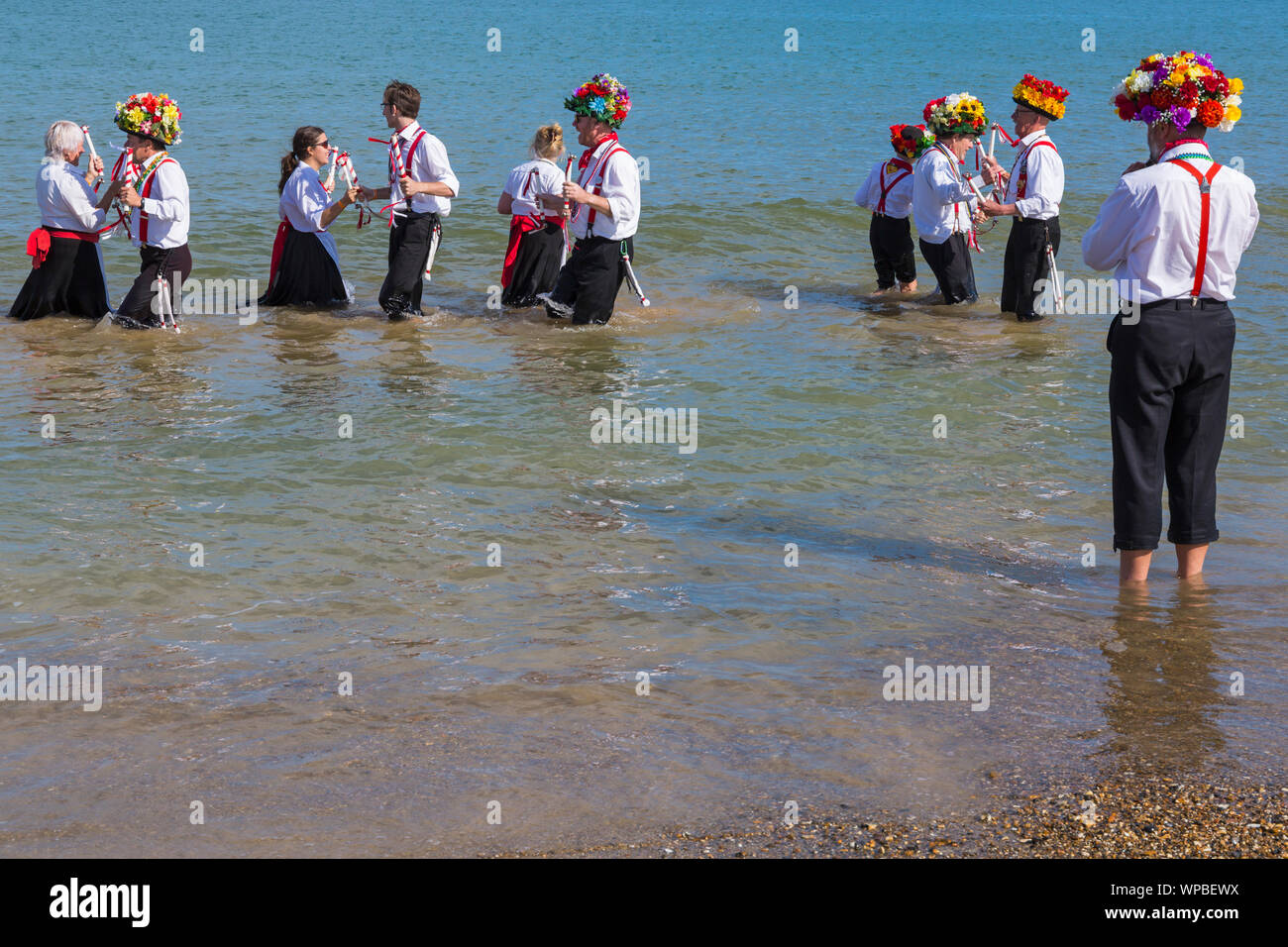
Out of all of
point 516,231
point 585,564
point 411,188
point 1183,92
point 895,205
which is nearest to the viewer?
point 1183,92

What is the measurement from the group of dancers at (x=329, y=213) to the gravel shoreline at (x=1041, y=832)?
7.22 meters

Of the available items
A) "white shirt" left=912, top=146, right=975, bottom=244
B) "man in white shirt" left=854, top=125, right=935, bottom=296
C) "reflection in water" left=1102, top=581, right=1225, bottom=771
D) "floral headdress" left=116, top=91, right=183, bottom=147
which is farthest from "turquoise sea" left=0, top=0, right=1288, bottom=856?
"floral headdress" left=116, top=91, right=183, bottom=147

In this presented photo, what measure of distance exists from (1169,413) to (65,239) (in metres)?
9.35

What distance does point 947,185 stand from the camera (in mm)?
11945

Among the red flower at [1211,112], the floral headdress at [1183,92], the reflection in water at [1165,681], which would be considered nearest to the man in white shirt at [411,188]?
the floral headdress at [1183,92]

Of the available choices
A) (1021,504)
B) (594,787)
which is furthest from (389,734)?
(1021,504)

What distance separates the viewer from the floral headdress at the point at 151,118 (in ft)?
35.3

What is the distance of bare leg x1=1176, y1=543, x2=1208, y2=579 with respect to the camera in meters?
6.46

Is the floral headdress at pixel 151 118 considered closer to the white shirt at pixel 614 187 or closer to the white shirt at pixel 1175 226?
the white shirt at pixel 614 187

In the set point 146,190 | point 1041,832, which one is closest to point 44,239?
point 146,190

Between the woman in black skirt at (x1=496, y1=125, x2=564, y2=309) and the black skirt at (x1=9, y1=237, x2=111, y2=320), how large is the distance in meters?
3.49

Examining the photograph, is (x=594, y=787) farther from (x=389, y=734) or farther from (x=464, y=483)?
(x=464, y=483)

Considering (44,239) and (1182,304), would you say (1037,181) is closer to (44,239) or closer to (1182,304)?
(1182,304)
